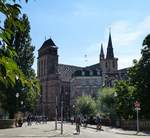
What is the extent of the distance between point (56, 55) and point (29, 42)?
101 m

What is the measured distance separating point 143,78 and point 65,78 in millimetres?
115045

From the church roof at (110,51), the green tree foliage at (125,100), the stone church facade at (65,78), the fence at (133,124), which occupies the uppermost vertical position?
the church roof at (110,51)

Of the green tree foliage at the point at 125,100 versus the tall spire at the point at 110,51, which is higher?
the tall spire at the point at 110,51

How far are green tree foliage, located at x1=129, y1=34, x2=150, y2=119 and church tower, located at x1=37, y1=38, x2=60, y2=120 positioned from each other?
349 ft

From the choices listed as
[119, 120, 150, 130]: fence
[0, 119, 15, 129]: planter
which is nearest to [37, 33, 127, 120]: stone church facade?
[119, 120, 150, 130]: fence

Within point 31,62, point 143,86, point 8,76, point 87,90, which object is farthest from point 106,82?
point 8,76

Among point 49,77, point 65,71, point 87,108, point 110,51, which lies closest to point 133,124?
point 87,108

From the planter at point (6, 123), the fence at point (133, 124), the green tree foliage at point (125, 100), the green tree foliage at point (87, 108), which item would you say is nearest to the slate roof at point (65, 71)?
the green tree foliage at point (87, 108)

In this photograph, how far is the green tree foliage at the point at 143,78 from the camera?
5919 centimetres

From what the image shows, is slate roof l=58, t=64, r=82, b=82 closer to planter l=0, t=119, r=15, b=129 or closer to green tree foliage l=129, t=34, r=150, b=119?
planter l=0, t=119, r=15, b=129

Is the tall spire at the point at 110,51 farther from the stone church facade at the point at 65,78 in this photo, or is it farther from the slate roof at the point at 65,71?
the slate roof at the point at 65,71

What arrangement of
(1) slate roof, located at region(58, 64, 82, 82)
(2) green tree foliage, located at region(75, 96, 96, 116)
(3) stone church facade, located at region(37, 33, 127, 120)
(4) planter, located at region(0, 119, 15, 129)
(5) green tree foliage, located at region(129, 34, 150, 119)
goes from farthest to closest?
(1) slate roof, located at region(58, 64, 82, 82), (3) stone church facade, located at region(37, 33, 127, 120), (2) green tree foliage, located at region(75, 96, 96, 116), (4) planter, located at region(0, 119, 15, 129), (5) green tree foliage, located at region(129, 34, 150, 119)

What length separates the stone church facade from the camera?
166 metres

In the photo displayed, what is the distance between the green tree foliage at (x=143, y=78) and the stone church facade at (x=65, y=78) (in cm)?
9677
